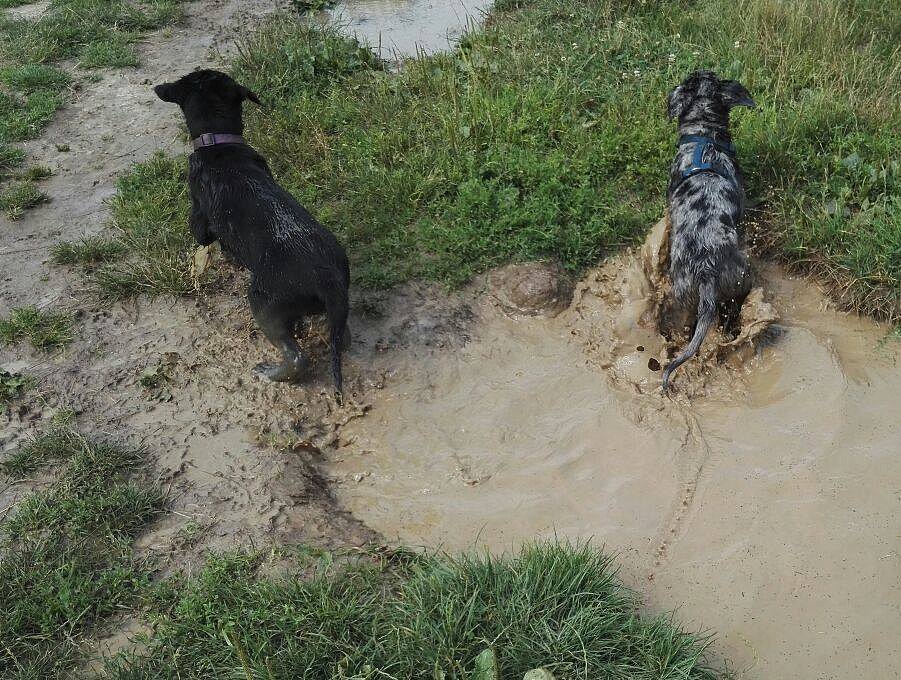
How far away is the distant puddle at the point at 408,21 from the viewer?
8.52 metres

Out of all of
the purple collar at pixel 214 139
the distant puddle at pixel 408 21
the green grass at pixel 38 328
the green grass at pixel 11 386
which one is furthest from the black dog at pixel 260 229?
the distant puddle at pixel 408 21

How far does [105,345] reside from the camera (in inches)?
204

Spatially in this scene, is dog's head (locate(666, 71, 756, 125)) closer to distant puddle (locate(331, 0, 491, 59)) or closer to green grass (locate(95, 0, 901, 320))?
green grass (locate(95, 0, 901, 320))

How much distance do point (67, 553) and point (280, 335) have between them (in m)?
1.73

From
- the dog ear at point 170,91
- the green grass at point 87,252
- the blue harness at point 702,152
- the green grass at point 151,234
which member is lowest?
the green grass at point 87,252

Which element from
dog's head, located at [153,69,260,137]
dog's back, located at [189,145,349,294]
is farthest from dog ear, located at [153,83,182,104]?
dog's back, located at [189,145,349,294]

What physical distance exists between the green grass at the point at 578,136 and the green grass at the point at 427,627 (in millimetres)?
2653

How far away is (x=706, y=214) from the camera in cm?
487

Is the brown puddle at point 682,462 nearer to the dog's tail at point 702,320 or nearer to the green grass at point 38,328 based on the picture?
the dog's tail at point 702,320

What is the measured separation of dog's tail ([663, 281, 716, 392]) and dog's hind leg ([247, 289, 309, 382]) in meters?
2.45

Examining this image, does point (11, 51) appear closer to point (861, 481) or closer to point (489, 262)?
point (489, 262)

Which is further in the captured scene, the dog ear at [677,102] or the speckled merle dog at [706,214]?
the dog ear at [677,102]

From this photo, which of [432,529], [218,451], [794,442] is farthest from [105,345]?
[794,442]

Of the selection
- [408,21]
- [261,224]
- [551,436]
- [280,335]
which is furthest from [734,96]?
[408,21]
